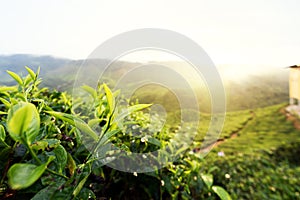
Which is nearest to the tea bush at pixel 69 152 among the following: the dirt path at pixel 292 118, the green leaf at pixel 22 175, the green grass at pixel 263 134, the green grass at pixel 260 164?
the green leaf at pixel 22 175

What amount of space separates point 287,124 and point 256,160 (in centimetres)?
304

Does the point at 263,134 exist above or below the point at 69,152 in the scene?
below

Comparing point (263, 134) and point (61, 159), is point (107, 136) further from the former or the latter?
point (263, 134)

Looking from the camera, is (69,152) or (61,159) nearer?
(61,159)

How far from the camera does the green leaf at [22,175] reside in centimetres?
30

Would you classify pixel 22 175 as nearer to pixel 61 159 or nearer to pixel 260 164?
pixel 61 159

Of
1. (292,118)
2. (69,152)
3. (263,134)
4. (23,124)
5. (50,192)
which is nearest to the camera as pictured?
(23,124)

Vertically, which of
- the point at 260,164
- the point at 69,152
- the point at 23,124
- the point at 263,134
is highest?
the point at 23,124

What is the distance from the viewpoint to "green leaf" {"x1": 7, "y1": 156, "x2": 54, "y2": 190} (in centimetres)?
30

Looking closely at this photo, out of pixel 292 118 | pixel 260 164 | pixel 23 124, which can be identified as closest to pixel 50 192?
pixel 23 124

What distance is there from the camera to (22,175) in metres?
0.31

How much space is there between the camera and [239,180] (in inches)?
131

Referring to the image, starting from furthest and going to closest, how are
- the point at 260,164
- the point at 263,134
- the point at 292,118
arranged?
the point at 292,118, the point at 263,134, the point at 260,164

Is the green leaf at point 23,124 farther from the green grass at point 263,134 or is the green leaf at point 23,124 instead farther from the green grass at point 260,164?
the green grass at point 263,134
